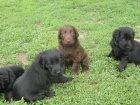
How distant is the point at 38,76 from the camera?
642 cm

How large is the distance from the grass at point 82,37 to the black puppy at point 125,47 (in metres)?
0.18

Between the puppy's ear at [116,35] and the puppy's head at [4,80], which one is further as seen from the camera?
the puppy's ear at [116,35]

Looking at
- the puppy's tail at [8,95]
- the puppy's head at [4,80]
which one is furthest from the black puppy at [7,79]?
the puppy's tail at [8,95]

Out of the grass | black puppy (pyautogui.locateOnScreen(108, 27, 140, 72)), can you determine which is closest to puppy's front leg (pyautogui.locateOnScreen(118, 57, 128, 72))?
black puppy (pyautogui.locateOnScreen(108, 27, 140, 72))

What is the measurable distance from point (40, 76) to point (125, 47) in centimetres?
246

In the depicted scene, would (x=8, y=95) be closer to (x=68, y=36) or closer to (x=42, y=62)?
(x=42, y=62)

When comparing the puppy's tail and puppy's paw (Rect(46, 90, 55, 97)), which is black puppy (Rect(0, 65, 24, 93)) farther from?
puppy's paw (Rect(46, 90, 55, 97))

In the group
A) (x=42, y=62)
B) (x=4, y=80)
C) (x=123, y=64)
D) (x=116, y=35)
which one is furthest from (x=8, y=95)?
(x=116, y=35)

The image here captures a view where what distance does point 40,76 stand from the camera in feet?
21.0

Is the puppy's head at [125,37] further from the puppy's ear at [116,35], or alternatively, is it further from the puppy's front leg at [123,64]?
the puppy's front leg at [123,64]

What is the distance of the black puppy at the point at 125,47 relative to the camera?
297 inches

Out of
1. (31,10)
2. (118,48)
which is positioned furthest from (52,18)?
(118,48)

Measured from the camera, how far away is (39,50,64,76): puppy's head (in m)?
6.23

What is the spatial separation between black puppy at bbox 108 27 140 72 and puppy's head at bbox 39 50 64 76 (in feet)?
6.43
